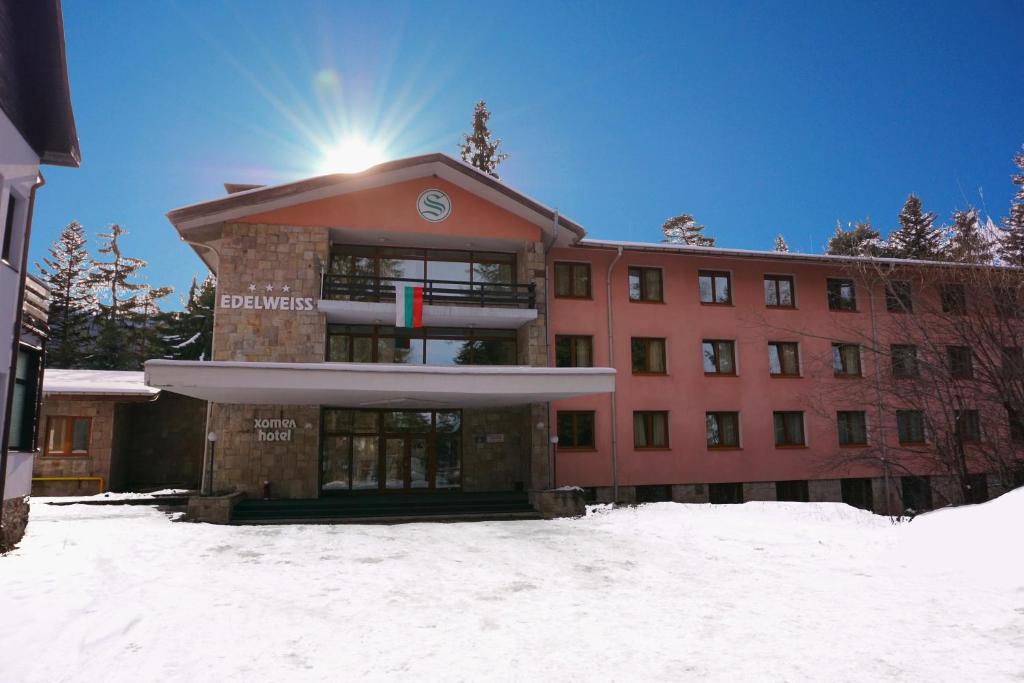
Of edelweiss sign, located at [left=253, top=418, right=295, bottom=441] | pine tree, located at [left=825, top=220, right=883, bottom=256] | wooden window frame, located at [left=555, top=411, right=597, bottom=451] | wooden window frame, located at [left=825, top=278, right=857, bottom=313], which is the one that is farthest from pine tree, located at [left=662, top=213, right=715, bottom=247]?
edelweiss sign, located at [left=253, top=418, right=295, bottom=441]

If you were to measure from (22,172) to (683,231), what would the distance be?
48.0 m

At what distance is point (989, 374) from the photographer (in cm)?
1230

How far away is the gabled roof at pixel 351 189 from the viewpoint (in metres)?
17.7

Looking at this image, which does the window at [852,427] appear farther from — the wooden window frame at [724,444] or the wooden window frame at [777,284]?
the wooden window frame at [777,284]

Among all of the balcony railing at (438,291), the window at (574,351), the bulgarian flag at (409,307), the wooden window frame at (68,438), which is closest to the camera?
the bulgarian flag at (409,307)

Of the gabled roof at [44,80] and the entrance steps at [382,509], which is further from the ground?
the gabled roof at [44,80]

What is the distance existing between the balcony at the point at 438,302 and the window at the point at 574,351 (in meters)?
1.76

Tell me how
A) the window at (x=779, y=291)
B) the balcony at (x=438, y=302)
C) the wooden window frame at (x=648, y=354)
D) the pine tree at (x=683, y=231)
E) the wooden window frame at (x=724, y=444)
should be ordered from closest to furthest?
the balcony at (x=438, y=302)
the wooden window frame at (x=648, y=354)
the wooden window frame at (x=724, y=444)
the window at (x=779, y=291)
the pine tree at (x=683, y=231)

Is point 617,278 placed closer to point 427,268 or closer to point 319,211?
point 427,268

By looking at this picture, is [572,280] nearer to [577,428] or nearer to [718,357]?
[577,428]

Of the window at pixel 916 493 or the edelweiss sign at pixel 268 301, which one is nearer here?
the edelweiss sign at pixel 268 301

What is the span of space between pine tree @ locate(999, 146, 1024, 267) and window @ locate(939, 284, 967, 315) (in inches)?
44.7

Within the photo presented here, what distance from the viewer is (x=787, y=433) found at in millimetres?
22562

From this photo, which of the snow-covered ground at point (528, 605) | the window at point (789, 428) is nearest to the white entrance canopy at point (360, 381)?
the snow-covered ground at point (528, 605)
